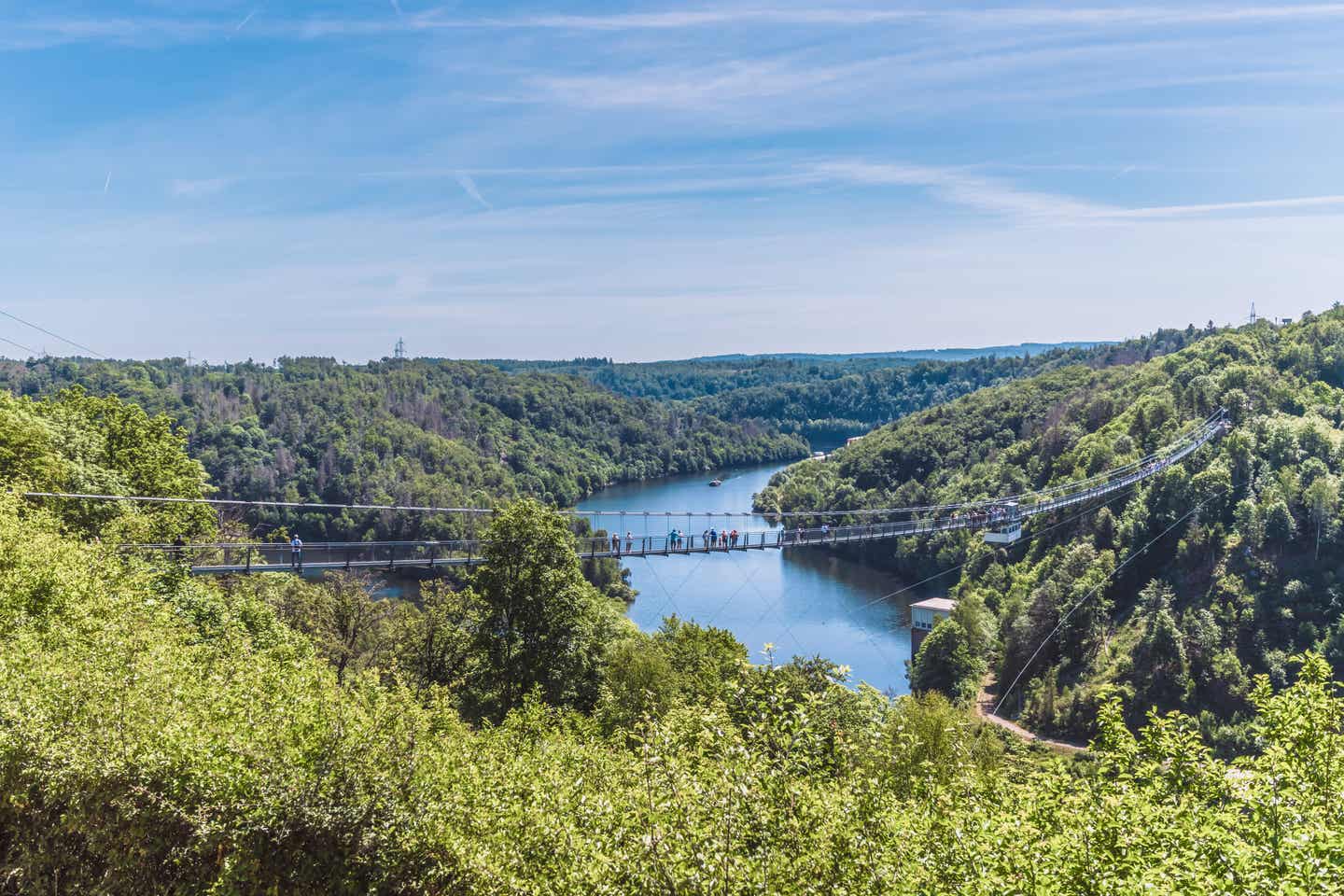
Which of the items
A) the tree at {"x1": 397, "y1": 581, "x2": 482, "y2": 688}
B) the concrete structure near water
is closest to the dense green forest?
the tree at {"x1": 397, "y1": 581, "x2": 482, "y2": 688}

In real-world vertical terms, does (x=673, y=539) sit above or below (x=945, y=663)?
above

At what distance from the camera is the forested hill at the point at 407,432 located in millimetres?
82062

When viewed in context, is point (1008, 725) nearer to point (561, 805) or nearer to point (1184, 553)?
point (1184, 553)

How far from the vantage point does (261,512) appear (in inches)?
2594

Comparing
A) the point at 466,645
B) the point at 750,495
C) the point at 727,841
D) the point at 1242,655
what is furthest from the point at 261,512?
the point at 727,841

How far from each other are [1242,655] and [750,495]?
60.2 metres

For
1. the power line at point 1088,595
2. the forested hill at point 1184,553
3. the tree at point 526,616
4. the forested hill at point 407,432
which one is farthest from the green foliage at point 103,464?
the forested hill at point 407,432

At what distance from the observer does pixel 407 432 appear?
3804 inches

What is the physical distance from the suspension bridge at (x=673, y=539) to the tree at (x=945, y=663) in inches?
172

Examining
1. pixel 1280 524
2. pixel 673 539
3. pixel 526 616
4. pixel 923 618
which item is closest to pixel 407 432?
pixel 923 618

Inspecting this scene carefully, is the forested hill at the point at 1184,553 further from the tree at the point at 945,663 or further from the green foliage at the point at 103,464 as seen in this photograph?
the green foliage at the point at 103,464

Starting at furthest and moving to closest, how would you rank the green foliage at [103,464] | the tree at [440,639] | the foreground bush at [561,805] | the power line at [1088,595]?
1. the power line at [1088,595]
2. the tree at [440,639]
3. the green foliage at [103,464]
4. the foreground bush at [561,805]

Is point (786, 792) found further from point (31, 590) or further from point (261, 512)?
point (261, 512)

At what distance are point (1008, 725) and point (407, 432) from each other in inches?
2813
